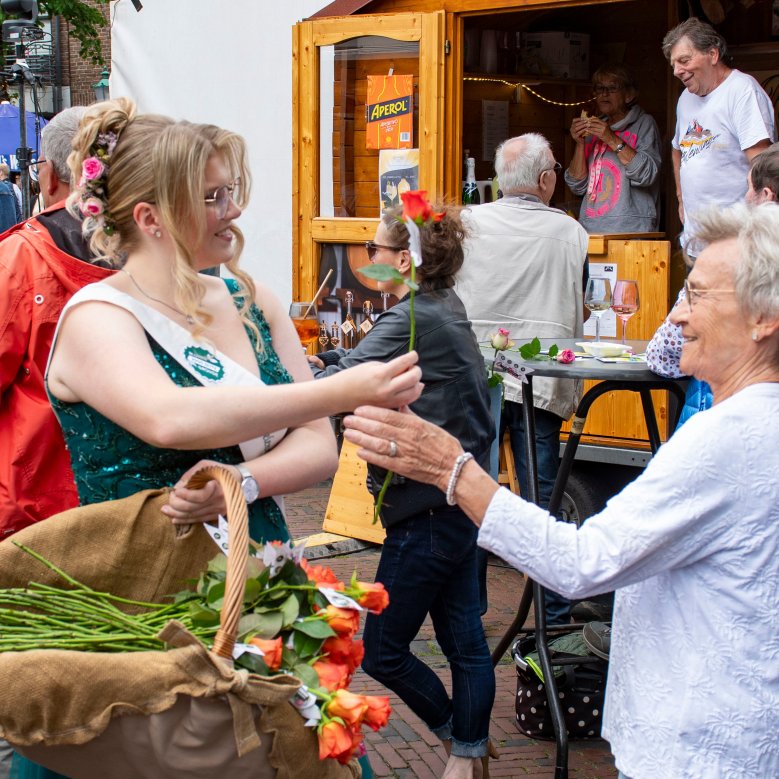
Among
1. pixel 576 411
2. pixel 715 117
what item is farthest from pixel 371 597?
pixel 715 117

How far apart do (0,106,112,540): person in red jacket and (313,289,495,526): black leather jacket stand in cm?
88

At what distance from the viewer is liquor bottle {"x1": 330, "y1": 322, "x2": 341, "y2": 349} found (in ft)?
24.4

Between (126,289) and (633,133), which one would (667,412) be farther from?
(126,289)

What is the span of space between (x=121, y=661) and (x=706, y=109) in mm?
5233

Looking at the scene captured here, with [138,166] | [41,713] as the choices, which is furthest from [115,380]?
[41,713]

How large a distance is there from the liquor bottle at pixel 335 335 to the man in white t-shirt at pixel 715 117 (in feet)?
7.72

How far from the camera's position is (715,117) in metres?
6.07

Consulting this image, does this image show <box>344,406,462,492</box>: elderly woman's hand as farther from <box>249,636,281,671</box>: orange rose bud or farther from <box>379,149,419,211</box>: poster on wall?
<box>379,149,419,211</box>: poster on wall

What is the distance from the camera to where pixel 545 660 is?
399 centimetres

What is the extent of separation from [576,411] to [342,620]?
90.0 inches

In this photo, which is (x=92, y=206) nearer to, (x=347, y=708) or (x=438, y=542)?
(x=347, y=708)

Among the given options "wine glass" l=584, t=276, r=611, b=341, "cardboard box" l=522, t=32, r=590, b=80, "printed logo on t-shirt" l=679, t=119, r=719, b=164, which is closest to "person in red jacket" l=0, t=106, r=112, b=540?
"wine glass" l=584, t=276, r=611, b=341

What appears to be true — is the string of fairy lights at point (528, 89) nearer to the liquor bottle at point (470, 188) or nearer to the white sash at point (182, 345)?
the liquor bottle at point (470, 188)

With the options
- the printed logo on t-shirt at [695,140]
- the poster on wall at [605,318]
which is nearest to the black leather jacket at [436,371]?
the poster on wall at [605,318]
